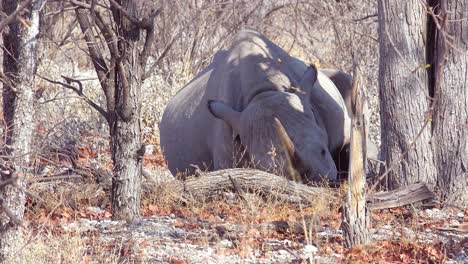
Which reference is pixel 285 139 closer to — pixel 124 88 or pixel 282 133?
pixel 282 133

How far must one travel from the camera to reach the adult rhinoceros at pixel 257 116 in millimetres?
9430

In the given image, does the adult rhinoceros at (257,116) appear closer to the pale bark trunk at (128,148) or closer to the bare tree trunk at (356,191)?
the pale bark trunk at (128,148)

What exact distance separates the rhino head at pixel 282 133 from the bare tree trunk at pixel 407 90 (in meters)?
1.00

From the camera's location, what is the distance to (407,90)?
27.7 feet

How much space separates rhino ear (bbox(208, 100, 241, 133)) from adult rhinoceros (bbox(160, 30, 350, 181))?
0.03ft

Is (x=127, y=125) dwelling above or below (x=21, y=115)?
above

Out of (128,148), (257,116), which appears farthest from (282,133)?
(128,148)

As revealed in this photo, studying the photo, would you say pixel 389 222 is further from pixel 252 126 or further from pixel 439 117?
pixel 252 126

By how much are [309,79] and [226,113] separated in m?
0.99

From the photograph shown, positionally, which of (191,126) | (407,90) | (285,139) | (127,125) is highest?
(191,126)

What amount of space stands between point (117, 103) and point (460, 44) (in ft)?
10.1

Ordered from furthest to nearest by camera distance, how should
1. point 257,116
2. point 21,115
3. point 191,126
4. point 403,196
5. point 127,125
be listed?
point 191,126
point 257,116
point 403,196
point 127,125
point 21,115

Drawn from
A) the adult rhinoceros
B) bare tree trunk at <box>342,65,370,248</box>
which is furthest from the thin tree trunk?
bare tree trunk at <box>342,65,370,248</box>

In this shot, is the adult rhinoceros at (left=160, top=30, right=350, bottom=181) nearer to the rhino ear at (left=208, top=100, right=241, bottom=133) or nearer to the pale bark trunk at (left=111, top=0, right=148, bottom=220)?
the rhino ear at (left=208, top=100, right=241, bottom=133)
